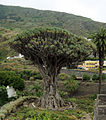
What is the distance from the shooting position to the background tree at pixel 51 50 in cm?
1435

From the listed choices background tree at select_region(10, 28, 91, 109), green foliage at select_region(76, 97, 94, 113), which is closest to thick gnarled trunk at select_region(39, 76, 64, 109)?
background tree at select_region(10, 28, 91, 109)

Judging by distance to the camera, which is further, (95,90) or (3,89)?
(95,90)

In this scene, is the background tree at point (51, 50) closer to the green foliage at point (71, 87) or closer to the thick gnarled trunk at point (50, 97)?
the thick gnarled trunk at point (50, 97)

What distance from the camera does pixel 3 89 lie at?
2388cm

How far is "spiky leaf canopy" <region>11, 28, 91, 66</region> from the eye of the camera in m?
14.3

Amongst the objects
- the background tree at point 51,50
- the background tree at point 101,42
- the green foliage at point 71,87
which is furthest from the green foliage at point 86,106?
the green foliage at point 71,87

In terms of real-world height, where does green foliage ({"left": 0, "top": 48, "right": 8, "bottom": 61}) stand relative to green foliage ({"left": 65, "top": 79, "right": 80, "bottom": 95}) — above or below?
above

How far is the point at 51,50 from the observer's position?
1422cm

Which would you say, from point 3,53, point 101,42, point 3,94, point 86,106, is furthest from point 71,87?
point 3,53

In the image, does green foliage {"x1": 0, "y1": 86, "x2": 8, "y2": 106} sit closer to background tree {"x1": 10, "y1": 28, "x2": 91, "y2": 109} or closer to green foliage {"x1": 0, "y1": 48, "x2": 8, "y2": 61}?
background tree {"x1": 10, "y1": 28, "x2": 91, "y2": 109}

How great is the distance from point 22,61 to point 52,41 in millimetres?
39498

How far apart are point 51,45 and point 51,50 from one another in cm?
39

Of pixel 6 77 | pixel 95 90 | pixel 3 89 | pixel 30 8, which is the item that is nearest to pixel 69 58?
pixel 3 89

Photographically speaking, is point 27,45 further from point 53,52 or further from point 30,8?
point 30,8
